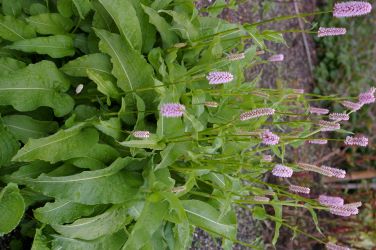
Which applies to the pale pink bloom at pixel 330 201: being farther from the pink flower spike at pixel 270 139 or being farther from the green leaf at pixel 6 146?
the green leaf at pixel 6 146

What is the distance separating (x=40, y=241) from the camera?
6.54 feet

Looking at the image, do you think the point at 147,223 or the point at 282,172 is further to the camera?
the point at 147,223

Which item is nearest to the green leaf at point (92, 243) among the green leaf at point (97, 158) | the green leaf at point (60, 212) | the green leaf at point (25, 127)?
the green leaf at point (60, 212)

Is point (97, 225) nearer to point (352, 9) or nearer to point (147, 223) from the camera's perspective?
point (147, 223)

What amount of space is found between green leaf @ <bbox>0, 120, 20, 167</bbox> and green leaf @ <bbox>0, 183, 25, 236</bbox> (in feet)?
0.49

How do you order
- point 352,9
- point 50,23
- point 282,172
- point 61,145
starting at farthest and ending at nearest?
point 50,23 → point 61,145 → point 282,172 → point 352,9

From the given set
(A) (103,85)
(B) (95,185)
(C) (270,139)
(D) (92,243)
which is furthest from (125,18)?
(D) (92,243)

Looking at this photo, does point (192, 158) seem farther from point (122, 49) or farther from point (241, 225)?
point (241, 225)

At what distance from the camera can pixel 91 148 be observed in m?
1.97

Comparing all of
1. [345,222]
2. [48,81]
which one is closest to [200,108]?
[48,81]

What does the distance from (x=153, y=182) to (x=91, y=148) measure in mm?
296

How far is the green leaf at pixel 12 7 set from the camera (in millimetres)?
2049

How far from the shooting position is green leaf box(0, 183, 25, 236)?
1827 millimetres

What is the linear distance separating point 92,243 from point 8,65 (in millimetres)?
839
